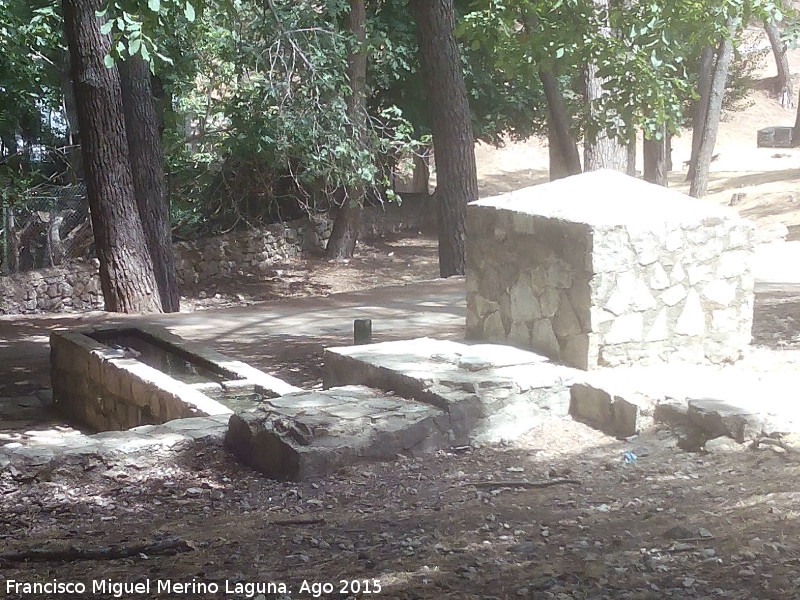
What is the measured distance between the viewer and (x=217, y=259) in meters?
18.0

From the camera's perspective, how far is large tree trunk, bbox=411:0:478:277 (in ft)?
44.8

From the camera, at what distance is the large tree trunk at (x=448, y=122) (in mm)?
13641

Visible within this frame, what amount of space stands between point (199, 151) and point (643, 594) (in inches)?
689

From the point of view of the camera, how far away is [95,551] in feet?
12.8

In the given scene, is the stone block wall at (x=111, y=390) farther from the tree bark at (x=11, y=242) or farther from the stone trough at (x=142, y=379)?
the tree bark at (x=11, y=242)

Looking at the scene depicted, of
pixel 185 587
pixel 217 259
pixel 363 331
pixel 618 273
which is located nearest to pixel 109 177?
pixel 363 331

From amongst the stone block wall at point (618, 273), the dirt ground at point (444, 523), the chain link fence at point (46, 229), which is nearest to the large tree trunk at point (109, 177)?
the chain link fence at point (46, 229)

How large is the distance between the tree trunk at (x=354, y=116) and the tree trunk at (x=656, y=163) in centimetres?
547

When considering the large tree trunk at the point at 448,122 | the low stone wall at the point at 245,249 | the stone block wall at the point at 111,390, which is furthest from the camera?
the low stone wall at the point at 245,249

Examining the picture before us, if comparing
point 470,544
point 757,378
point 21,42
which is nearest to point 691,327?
A: point 757,378

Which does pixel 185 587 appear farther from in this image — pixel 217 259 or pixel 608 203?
pixel 217 259

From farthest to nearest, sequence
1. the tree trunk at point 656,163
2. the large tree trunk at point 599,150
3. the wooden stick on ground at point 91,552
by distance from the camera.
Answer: the tree trunk at point 656,163
the large tree trunk at point 599,150
the wooden stick on ground at point 91,552

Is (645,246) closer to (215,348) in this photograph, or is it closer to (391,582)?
(391,582)

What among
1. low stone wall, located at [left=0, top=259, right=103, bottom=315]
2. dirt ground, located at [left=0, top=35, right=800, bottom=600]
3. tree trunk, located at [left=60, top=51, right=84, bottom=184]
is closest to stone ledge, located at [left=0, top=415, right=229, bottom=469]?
dirt ground, located at [left=0, top=35, right=800, bottom=600]
